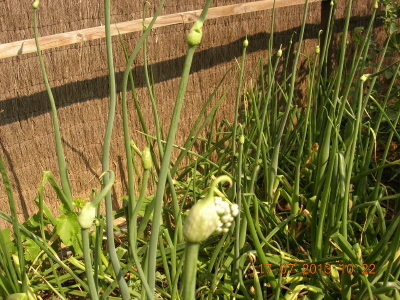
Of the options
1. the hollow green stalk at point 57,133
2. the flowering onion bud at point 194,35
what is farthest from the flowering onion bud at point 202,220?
the hollow green stalk at point 57,133

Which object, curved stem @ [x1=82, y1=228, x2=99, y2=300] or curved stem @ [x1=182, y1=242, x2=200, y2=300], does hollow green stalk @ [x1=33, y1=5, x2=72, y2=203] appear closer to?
curved stem @ [x1=82, y1=228, x2=99, y2=300]

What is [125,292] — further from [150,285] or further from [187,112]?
[187,112]

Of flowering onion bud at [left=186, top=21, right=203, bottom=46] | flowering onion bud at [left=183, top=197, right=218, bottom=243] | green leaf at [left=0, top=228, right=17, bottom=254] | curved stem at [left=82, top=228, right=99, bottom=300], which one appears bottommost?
green leaf at [left=0, top=228, right=17, bottom=254]

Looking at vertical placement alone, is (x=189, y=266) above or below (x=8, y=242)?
above

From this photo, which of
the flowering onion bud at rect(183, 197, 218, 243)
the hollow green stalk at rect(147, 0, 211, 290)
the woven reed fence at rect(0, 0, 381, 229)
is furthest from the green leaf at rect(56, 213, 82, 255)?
the flowering onion bud at rect(183, 197, 218, 243)

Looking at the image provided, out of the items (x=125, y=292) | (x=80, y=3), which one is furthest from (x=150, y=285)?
(x=80, y=3)

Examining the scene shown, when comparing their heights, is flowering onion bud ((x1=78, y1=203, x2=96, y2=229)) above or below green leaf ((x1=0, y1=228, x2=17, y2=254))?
above

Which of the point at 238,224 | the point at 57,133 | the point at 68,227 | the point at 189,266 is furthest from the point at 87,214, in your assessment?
the point at 68,227
